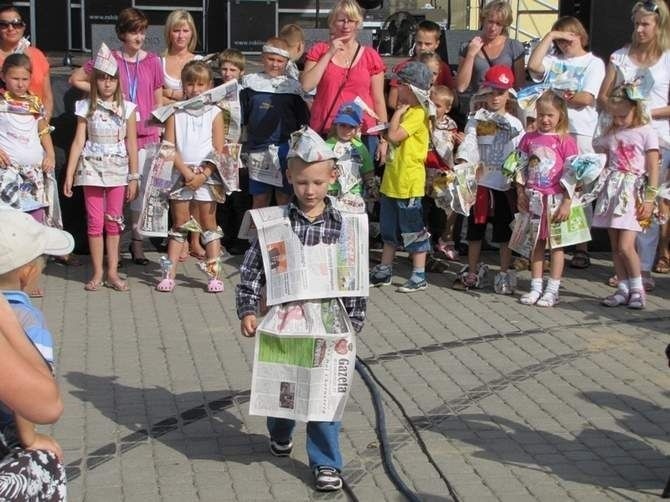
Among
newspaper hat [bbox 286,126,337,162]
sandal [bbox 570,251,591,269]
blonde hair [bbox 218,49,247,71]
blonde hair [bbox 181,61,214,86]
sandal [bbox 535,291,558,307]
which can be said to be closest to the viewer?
newspaper hat [bbox 286,126,337,162]

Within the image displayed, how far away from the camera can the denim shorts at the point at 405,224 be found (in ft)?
30.6

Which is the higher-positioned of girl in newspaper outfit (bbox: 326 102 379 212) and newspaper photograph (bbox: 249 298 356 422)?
girl in newspaper outfit (bbox: 326 102 379 212)

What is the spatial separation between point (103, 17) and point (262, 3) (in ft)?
8.28

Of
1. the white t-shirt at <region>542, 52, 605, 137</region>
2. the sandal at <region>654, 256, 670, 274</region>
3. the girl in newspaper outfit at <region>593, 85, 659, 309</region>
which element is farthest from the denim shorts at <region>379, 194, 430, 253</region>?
the sandal at <region>654, 256, 670, 274</region>

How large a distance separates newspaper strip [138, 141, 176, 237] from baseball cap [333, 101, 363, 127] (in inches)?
49.9

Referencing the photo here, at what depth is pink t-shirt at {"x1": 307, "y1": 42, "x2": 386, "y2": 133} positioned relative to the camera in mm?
9500

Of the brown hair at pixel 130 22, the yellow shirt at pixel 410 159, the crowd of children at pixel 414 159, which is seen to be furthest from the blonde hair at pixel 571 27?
the brown hair at pixel 130 22

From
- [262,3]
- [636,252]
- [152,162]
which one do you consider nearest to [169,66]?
[152,162]

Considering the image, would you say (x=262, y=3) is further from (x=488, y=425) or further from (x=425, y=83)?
(x=488, y=425)

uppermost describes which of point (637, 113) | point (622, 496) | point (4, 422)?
point (637, 113)

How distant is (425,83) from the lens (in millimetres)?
9109

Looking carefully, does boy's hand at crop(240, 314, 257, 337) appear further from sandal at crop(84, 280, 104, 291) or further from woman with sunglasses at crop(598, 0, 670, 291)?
woman with sunglasses at crop(598, 0, 670, 291)

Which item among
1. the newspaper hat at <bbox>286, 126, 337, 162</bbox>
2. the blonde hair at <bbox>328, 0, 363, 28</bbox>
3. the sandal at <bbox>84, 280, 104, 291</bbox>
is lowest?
the sandal at <bbox>84, 280, 104, 291</bbox>

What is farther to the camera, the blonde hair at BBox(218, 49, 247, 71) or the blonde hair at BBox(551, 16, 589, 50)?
the blonde hair at BBox(218, 49, 247, 71)
